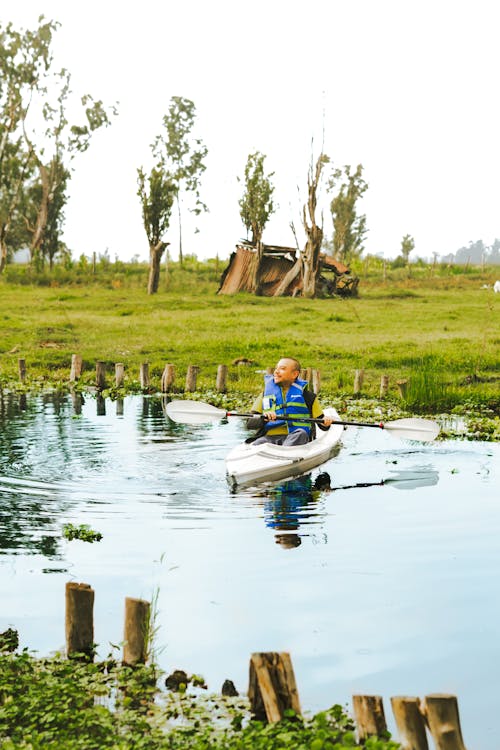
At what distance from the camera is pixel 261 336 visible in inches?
1385

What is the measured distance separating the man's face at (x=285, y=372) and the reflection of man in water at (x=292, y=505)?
160cm

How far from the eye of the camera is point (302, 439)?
16.8 metres

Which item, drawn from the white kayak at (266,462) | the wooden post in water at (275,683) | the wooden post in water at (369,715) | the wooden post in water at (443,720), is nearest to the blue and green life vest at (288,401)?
the white kayak at (266,462)

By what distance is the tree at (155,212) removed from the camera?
55.0 metres

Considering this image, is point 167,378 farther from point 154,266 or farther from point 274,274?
point 274,274

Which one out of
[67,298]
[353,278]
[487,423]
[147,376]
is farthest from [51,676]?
[353,278]

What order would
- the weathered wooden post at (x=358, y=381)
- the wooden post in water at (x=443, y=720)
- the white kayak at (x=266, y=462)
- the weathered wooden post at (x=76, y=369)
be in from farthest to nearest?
1. the weathered wooden post at (x=76, y=369)
2. the weathered wooden post at (x=358, y=381)
3. the white kayak at (x=266, y=462)
4. the wooden post in water at (x=443, y=720)

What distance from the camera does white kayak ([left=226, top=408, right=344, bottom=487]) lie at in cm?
1541

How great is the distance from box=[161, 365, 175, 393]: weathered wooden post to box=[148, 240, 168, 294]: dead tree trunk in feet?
91.7

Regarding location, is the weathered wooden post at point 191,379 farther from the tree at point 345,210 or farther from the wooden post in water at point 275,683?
the tree at point 345,210

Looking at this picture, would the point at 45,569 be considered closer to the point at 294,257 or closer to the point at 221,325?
the point at 221,325

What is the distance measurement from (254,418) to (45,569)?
6.06 meters

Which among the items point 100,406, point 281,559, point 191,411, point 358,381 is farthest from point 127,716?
point 358,381

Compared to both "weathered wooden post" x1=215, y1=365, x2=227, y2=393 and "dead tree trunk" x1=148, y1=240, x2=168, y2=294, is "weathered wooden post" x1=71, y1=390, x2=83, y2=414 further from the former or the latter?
"dead tree trunk" x1=148, y1=240, x2=168, y2=294
